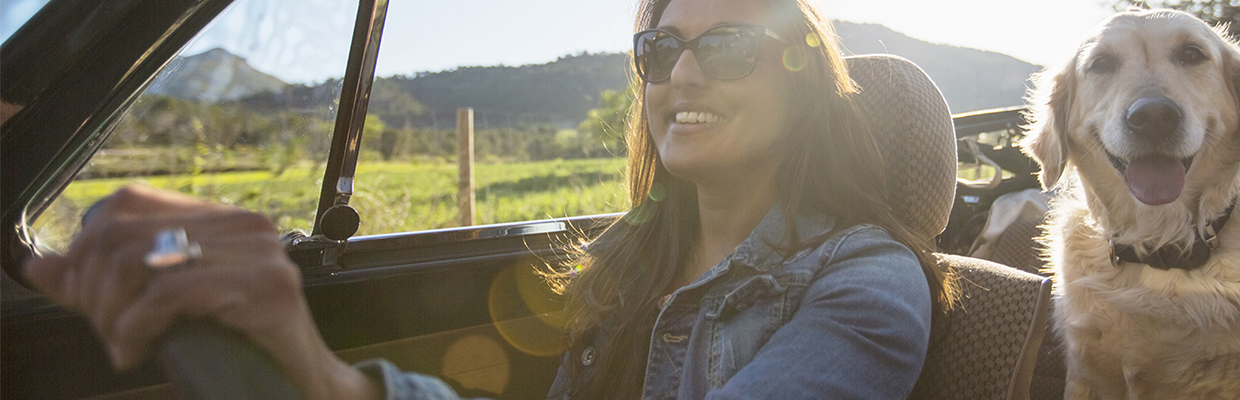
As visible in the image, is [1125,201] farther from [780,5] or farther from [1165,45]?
[780,5]

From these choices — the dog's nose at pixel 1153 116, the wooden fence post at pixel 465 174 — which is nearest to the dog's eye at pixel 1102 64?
the dog's nose at pixel 1153 116

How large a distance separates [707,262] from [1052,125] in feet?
6.05

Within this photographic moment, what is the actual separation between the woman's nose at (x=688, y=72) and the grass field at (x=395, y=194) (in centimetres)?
73

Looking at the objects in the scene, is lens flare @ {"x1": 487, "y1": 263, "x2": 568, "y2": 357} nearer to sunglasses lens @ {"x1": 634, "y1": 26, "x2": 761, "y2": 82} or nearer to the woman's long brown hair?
the woman's long brown hair

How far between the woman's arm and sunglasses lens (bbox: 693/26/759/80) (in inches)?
23.2

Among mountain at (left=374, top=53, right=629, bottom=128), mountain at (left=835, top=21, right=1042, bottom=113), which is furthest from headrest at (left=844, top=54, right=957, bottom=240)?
mountain at (left=835, top=21, right=1042, bottom=113)

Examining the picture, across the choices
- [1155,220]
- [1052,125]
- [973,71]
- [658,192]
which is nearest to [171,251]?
[658,192]

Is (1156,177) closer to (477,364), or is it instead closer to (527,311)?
(527,311)

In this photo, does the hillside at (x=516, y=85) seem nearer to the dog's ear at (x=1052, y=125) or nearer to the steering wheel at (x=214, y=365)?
the dog's ear at (x=1052, y=125)

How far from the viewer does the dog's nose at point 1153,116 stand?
216cm

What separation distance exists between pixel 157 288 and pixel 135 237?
0.18ft

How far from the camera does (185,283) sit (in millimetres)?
555

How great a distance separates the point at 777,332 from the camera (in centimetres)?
121

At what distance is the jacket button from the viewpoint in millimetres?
1759
